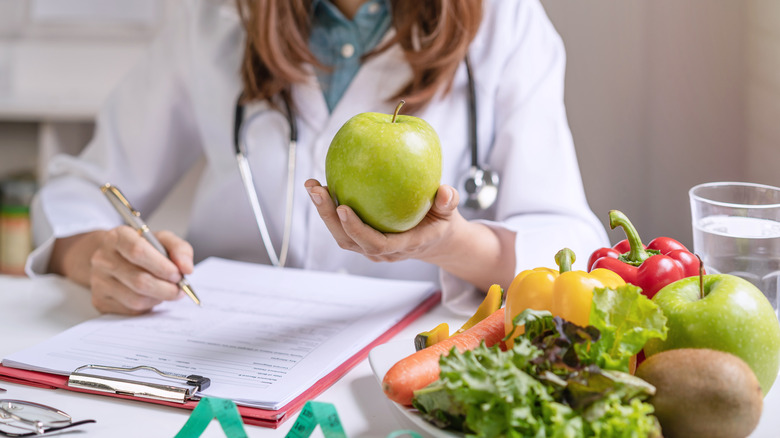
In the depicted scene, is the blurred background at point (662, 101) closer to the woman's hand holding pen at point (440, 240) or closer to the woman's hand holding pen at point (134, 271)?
the woman's hand holding pen at point (440, 240)

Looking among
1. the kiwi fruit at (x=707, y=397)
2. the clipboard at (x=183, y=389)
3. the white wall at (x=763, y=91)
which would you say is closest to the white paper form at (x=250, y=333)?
the clipboard at (x=183, y=389)

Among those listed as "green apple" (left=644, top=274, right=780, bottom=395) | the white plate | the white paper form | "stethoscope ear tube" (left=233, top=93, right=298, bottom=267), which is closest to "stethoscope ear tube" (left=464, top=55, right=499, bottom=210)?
the white paper form

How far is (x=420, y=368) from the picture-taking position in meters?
0.61

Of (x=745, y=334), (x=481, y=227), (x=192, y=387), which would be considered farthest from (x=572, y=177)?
(x=192, y=387)

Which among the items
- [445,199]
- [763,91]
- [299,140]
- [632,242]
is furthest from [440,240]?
[763,91]

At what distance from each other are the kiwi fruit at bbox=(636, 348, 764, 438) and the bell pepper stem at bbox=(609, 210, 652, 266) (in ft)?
0.83

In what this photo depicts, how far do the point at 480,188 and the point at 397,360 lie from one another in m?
0.47

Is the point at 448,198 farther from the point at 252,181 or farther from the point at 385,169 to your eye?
the point at 252,181

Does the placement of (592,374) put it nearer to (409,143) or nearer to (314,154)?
(409,143)

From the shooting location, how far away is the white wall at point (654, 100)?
1.63 m

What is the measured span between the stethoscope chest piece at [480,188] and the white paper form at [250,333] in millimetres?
173

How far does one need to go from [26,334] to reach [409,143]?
1.76 feet

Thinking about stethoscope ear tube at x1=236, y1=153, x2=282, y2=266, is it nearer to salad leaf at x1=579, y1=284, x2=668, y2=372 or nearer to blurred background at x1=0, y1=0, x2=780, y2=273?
salad leaf at x1=579, y1=284, x2=668, y2=372

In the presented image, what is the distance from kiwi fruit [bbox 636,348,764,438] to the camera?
507mm
